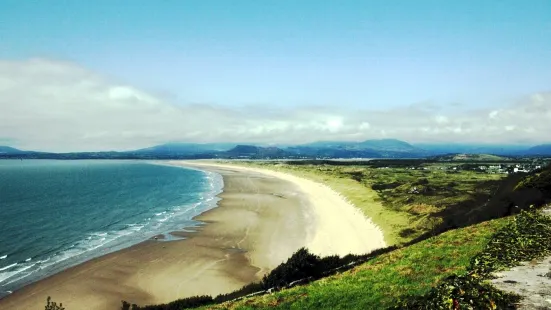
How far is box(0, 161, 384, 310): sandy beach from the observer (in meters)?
29.2

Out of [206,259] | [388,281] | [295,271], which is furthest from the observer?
[206,259]

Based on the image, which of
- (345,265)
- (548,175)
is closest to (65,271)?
(345,265)

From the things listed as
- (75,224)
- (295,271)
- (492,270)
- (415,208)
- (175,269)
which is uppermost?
(492,270)

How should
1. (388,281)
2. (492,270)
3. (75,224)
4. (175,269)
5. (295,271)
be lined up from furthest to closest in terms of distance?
(75,224) → (175,269) → (295,271) → (388,281) → (492,270)

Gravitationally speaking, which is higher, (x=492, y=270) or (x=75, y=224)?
(x=492, y=270)

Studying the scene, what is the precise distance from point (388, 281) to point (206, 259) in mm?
26758

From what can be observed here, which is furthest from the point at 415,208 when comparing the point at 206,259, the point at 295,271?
the point at 295,271

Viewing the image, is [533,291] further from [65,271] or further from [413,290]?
[65,271]

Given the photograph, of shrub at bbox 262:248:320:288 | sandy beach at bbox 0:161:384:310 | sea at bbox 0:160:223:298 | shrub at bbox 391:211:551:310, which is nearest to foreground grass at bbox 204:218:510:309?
shrub at bbox 391:211:551:310

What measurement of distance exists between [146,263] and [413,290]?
99.9ft

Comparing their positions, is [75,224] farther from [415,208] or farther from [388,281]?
[388,281]

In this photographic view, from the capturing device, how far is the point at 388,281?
14609 mm

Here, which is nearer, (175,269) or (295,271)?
(295,271)

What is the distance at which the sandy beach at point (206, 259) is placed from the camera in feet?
95.7
